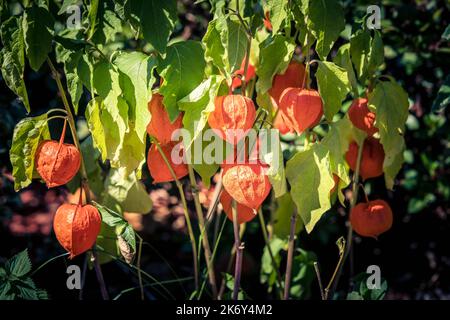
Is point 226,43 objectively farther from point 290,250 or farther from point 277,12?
point 290,250

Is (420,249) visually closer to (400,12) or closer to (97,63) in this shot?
(400,12)

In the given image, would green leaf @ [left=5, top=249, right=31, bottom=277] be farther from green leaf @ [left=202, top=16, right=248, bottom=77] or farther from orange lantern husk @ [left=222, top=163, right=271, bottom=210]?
green leaf @ [left=202, top=16, right=248, bottom=77]

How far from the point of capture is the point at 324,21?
111 centimetres

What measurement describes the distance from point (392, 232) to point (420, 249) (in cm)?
11

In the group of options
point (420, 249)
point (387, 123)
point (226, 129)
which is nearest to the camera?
point (226, 129)

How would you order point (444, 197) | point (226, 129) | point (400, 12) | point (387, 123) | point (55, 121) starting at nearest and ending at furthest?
point (226, 129) → point (387, 123) → point (55, 121) → point (400, 12) → point (444, 197)

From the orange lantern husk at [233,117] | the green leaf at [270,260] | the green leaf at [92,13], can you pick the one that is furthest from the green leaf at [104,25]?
the green leaf at [270,260]

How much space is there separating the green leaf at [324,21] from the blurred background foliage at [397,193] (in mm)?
608

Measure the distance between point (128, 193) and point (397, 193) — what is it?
0.98 metres

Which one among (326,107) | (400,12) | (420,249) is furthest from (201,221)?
(420,249)

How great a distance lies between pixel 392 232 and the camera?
82.2 inches

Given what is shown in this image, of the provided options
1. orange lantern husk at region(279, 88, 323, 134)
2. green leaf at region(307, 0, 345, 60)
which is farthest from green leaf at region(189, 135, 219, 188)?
green leaf at region(307, 0, 345, 60)

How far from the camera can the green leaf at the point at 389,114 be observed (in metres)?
1.22

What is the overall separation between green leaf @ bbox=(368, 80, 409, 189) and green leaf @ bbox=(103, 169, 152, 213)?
1.80 feet
